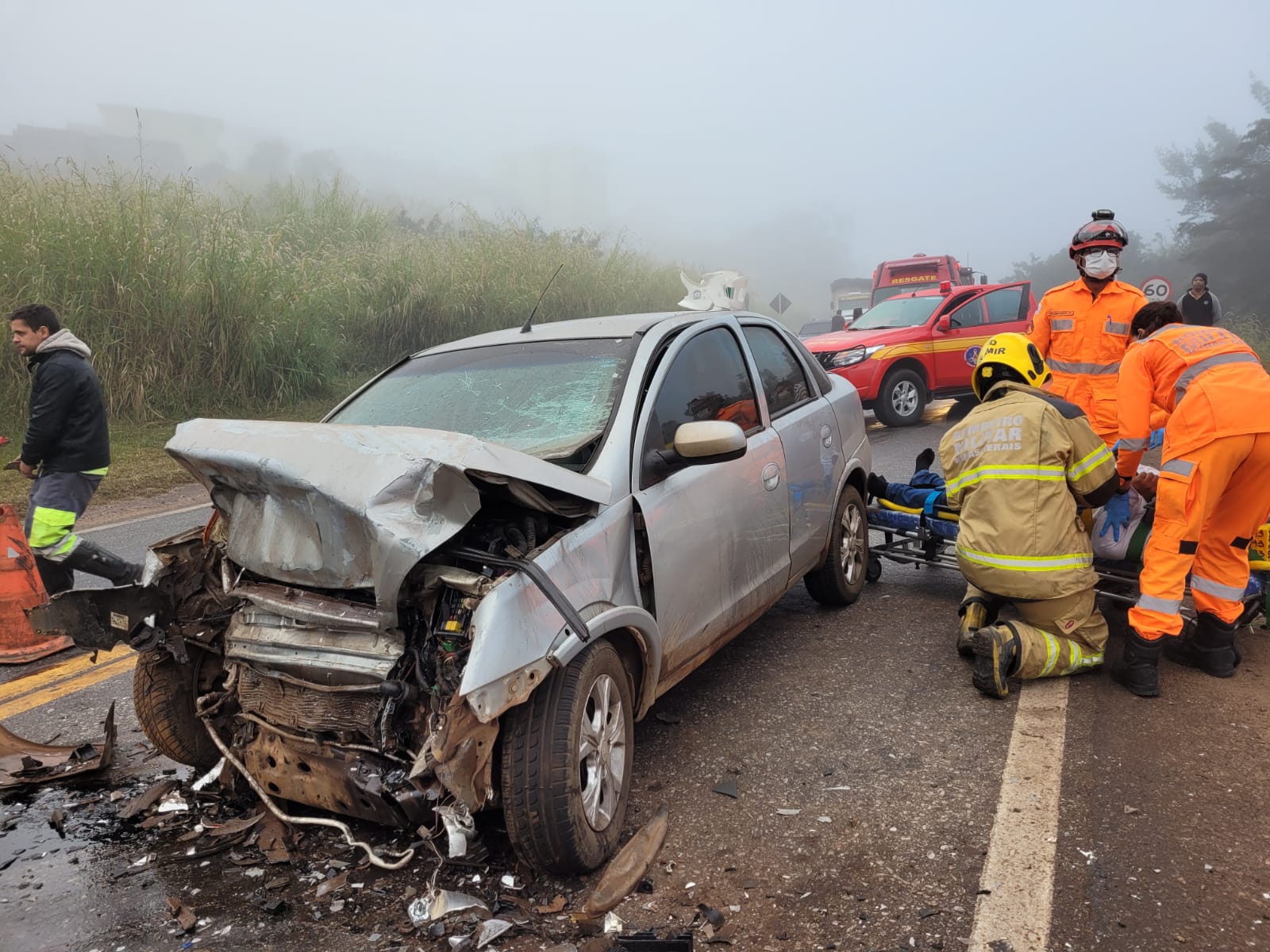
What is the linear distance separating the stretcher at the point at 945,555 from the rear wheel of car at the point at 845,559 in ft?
0.77

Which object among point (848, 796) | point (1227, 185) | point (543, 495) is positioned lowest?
point (848, 796)

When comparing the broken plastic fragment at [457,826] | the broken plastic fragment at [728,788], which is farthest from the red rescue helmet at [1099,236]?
the broken plastic fragment at [457,826]

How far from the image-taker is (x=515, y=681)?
7.71ft

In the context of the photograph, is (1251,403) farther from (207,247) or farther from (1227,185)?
(1227,185)

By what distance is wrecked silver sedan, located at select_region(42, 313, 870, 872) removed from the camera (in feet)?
8.01

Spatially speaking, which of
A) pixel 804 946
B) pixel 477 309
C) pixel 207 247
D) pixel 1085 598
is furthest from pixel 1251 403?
pixel 477 309

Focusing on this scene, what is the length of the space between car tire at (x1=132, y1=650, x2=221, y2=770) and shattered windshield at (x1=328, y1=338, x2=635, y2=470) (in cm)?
115

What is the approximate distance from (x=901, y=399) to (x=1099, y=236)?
22.3 ft

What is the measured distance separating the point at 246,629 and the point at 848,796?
80.4 inches

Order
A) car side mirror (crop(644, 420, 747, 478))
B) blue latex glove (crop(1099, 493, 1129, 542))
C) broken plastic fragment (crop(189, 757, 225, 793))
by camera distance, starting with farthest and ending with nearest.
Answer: blue latex glove (crop(1099, 493, 1129, 542)) → broken plastic fragment (crop(189, 757, 225, 793)) → car side mirror (crop(644, 420, 747, 478))

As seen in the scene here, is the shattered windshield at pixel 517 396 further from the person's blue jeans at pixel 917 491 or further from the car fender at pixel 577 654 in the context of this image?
the person's blue jeans at pixel 917 491

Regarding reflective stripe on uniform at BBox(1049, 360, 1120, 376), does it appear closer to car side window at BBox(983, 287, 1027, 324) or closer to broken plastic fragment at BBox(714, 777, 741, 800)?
broken plastic fragment at BBox(714, 777, 741, 800)

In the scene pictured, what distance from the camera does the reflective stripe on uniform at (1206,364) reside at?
3836 millimetres

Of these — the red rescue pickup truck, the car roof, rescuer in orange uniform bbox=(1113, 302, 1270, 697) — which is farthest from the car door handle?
the red rescue pickup truck
